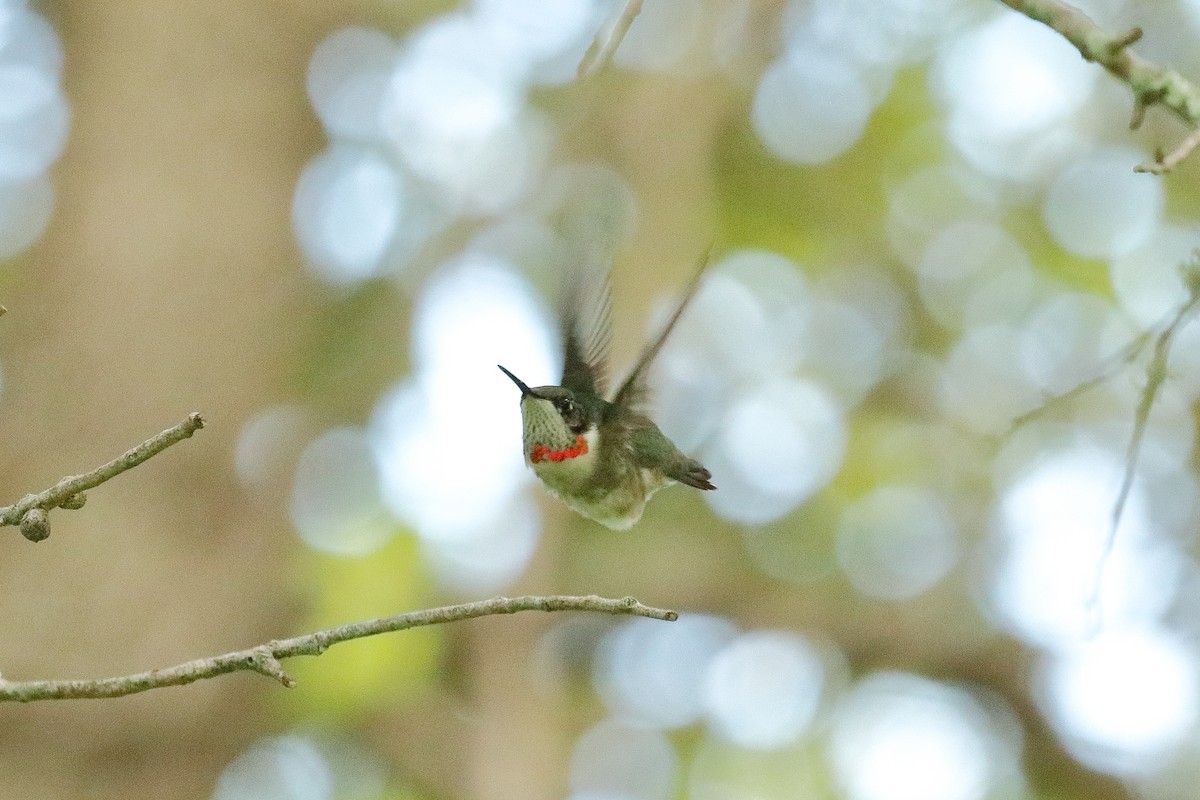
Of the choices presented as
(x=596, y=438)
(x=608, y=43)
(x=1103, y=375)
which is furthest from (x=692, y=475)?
(x=608, y=43)

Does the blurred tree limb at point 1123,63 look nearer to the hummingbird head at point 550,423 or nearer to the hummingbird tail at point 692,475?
the hummingbird head at point 550,423

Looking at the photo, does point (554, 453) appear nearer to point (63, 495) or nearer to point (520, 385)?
point (520, 385)

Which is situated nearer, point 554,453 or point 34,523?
point 34,523

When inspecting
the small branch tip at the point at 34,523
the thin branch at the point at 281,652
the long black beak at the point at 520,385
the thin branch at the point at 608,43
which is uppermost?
the thin branch at the point at 608,43

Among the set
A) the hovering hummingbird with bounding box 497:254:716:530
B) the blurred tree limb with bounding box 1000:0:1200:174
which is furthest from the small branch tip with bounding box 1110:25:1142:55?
the hovering hummingbird with bounding box 497:254:716:530

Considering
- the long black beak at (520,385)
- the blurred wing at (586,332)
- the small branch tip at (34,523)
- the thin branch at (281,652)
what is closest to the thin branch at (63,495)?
the small branch tip at (34,523)

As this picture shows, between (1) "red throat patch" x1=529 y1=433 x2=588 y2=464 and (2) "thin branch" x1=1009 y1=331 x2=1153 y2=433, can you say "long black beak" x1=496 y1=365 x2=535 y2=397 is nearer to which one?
(1) "red throat patch" x1=529 y1=433 x2=588 y2=464
